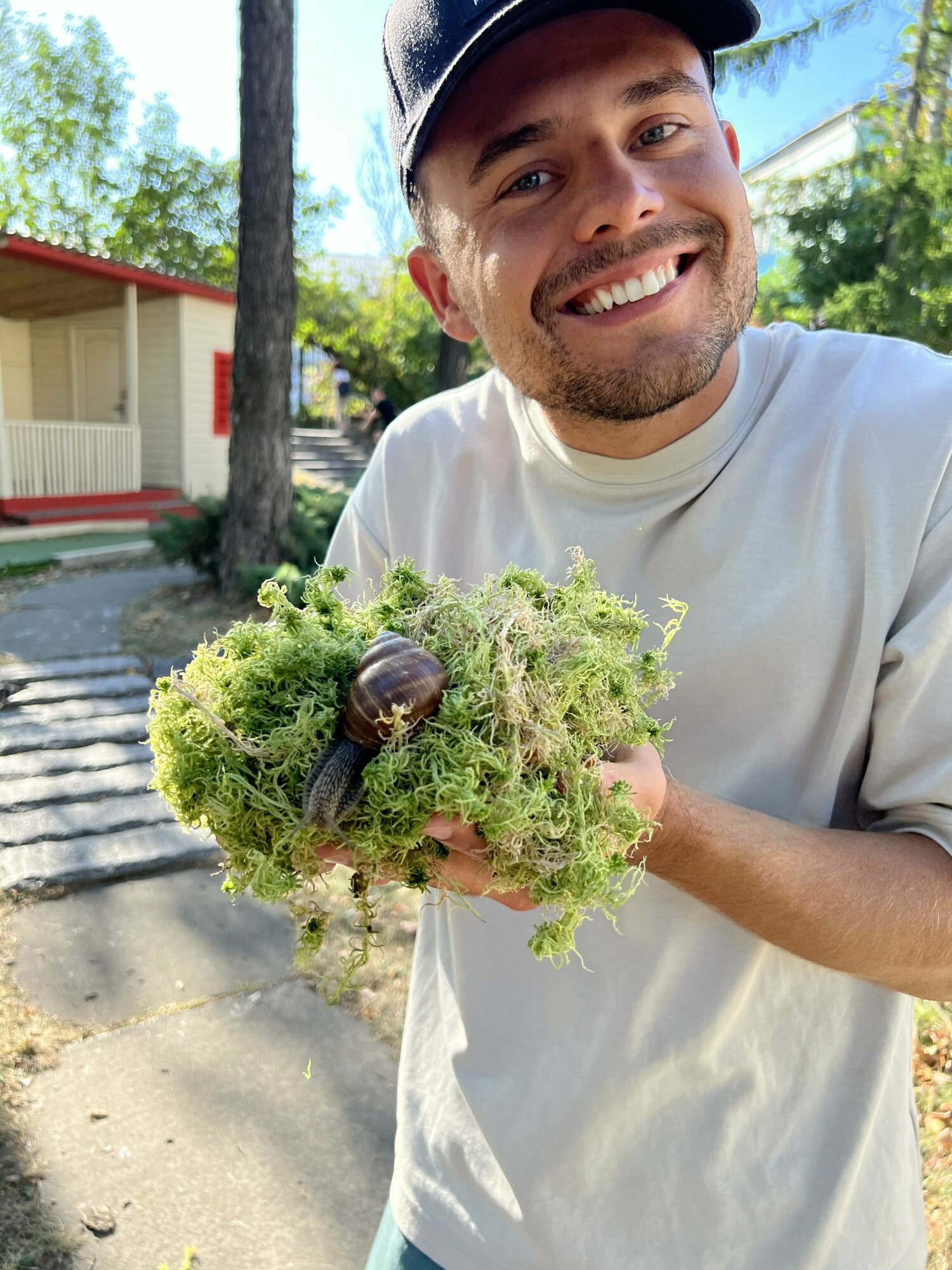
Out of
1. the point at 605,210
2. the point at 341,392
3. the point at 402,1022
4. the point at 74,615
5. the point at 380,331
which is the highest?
the point at 380,331

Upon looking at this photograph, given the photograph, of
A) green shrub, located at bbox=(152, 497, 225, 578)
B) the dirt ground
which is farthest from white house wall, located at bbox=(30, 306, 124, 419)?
the dirt ground

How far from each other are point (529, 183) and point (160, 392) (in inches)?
774

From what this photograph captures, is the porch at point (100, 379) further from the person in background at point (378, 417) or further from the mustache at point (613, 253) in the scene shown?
the mustache at point (613, 253)

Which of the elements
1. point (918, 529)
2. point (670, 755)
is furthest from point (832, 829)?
point (918, 529)

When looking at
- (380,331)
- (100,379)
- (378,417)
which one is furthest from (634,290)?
(380,331)

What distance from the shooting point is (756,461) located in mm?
1789

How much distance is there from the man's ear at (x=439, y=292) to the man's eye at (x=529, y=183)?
38cm

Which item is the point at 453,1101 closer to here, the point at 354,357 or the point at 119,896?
the point at 119,896

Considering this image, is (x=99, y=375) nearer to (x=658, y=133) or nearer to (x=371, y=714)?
(x=658, y=133)

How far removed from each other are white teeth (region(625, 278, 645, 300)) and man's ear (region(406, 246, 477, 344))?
502 mm

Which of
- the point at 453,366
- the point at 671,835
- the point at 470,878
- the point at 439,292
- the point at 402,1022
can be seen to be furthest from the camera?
the point at 453,366

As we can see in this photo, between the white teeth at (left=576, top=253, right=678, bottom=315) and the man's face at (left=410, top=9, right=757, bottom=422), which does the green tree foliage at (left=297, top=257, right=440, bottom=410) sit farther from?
the white teeth at (left=576, top=253, right=678, bottom=315)

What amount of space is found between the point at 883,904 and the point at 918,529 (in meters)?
0.68

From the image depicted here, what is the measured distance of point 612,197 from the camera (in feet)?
5.37
